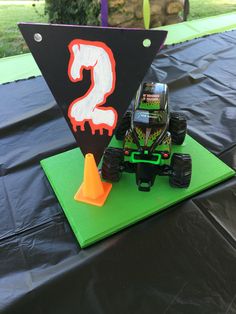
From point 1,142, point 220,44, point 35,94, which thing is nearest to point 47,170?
point 1,142

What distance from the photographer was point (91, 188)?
875mm

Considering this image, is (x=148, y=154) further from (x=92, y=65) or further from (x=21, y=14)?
(x=21, y=14)

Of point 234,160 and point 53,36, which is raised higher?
point 53,36

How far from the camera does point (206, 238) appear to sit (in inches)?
32.0

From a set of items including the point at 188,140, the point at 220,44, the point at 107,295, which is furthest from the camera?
the point at 220,44

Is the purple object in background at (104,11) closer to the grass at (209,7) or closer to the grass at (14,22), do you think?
the grass at (14,22)

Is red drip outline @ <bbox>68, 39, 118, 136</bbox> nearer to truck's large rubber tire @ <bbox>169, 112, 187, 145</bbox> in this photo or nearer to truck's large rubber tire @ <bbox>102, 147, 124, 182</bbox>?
truck's large rubber tire @ <bbox>102, 147, 124, 182</bbox>

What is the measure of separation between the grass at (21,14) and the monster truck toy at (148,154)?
208 cm

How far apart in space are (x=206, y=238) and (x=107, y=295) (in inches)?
12.3

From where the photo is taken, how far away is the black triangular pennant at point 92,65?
0.71m

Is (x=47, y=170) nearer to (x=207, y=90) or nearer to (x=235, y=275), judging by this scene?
(x=235, y=275)

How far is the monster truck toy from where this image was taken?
0.88 meters

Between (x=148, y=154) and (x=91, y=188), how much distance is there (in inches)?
7.8

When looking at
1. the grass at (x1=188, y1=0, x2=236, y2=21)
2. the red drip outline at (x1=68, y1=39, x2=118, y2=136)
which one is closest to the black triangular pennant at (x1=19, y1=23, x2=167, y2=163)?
the red drip outline at (x1=68, y1=39, x2=118, y2=136)
